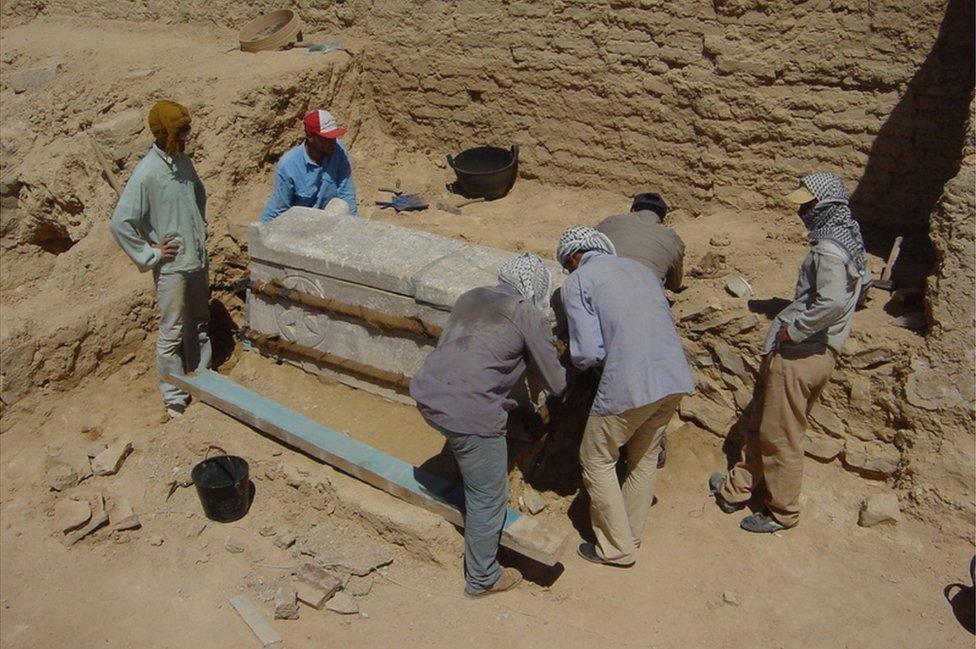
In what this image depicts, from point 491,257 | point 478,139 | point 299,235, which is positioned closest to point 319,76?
point 478,139

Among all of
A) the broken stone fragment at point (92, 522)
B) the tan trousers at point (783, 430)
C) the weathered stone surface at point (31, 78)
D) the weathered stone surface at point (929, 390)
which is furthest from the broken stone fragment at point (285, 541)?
the weathered stone surface at point (31, 78)

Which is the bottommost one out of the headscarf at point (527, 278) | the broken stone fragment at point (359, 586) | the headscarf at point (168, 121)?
the broken stone fragment at point (359, 586)

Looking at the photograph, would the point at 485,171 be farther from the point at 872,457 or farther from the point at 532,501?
the point at 872,457

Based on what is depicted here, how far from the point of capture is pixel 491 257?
557 cm

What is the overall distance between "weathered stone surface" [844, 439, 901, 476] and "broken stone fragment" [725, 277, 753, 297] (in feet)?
3.86

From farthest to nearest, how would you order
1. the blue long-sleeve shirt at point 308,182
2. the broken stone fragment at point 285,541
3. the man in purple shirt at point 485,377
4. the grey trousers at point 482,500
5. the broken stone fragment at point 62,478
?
the blue long-sleeve shirt at point 308,182, the broken stone fragment at point 62,478, the broken stone fragment at point 285,541, the grey trousers at point 482,500, the man in purple shirt at point 485,377

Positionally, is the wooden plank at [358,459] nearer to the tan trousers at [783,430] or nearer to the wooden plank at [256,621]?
the wooden plank at [256,621]

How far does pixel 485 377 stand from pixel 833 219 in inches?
82.6

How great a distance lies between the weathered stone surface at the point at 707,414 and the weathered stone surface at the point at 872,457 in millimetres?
764

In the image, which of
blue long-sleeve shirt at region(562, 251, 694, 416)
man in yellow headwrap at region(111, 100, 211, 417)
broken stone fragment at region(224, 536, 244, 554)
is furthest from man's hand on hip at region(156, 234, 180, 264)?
blue long-sleeve shirt at region(562, 251, 694, 416)

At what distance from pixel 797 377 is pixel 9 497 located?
506 centimetres

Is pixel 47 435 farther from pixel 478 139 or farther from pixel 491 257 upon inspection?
pixel 478 139

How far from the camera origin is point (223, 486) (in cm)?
505

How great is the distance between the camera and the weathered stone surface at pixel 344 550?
190 inches
